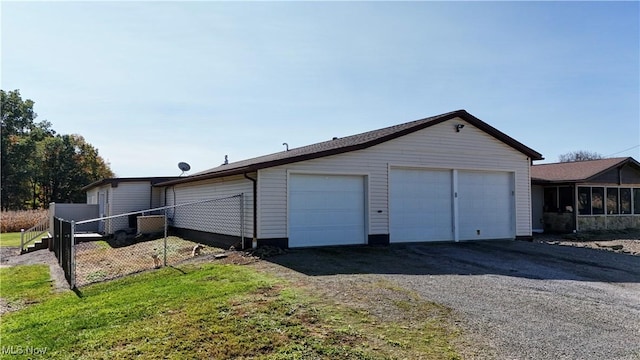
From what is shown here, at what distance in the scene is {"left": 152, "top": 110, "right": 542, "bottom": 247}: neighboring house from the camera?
37.7ft

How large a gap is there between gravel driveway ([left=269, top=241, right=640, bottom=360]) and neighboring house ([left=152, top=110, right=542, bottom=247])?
0.78 meters

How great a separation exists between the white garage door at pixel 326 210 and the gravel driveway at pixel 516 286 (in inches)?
24.7

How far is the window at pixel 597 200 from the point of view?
68.0ft

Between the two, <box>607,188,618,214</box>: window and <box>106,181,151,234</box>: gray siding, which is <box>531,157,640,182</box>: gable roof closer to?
<box>607,188,618,214</box>: window

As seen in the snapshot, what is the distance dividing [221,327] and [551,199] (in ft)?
66.6

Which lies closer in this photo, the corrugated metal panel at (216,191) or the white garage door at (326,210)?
the corrugated metal panel at (216,191)

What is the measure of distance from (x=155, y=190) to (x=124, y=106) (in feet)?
22.8

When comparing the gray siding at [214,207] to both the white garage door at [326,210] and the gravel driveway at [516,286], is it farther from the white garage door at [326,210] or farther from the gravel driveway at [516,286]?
the gravel driveway at [516,286]

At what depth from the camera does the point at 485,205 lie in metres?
14.5

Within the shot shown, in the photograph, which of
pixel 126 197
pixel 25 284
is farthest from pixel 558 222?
pixel 25 284

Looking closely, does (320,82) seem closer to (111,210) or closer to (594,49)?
(594,49)

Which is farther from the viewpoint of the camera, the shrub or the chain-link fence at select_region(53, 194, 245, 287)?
the shrub

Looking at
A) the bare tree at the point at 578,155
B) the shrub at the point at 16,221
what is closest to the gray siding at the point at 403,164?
the shrub at the point at 16,221

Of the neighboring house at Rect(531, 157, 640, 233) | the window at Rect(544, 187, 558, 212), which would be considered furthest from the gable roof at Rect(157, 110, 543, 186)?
the window at Rect(544, 187, 558, 212)
